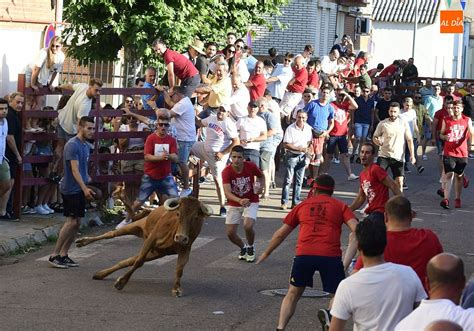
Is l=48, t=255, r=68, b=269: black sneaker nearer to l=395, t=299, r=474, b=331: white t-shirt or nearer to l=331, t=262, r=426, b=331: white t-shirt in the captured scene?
l=331, t=262, r=426, b=331: white t-shirt

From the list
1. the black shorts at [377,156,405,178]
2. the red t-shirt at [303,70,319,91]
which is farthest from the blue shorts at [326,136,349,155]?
the black shorts at [377,156,405,178]

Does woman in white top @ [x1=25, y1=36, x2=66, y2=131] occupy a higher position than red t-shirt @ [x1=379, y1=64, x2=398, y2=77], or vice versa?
red t-shirt @ [x1=379, y1=64, x2=398, y2=77]

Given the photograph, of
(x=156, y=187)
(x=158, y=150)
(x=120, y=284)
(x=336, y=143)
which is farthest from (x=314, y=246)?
(x=336, y=143)

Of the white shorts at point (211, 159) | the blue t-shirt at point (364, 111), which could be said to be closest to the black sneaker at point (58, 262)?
the white shorts at point (211, 159)

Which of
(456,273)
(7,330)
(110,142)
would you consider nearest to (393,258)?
(456,273)

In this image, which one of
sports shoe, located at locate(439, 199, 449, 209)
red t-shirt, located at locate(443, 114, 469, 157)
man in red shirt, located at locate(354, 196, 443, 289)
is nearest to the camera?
man in red shirt, located at locate(354, 196, 443, 289)

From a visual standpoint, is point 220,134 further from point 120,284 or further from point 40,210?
point 120,284

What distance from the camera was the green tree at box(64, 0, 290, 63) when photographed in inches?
1086

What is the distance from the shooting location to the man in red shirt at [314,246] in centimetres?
984

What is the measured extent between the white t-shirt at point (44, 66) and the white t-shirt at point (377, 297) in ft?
38.7

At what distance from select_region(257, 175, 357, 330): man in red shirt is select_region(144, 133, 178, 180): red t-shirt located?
6.55m

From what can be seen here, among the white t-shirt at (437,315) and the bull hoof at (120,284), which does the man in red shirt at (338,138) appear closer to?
the bull hoof at (120,284)

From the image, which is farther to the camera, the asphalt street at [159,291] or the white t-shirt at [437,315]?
the asphalt street at [159,291]

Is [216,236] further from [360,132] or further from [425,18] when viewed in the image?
[425,18]
